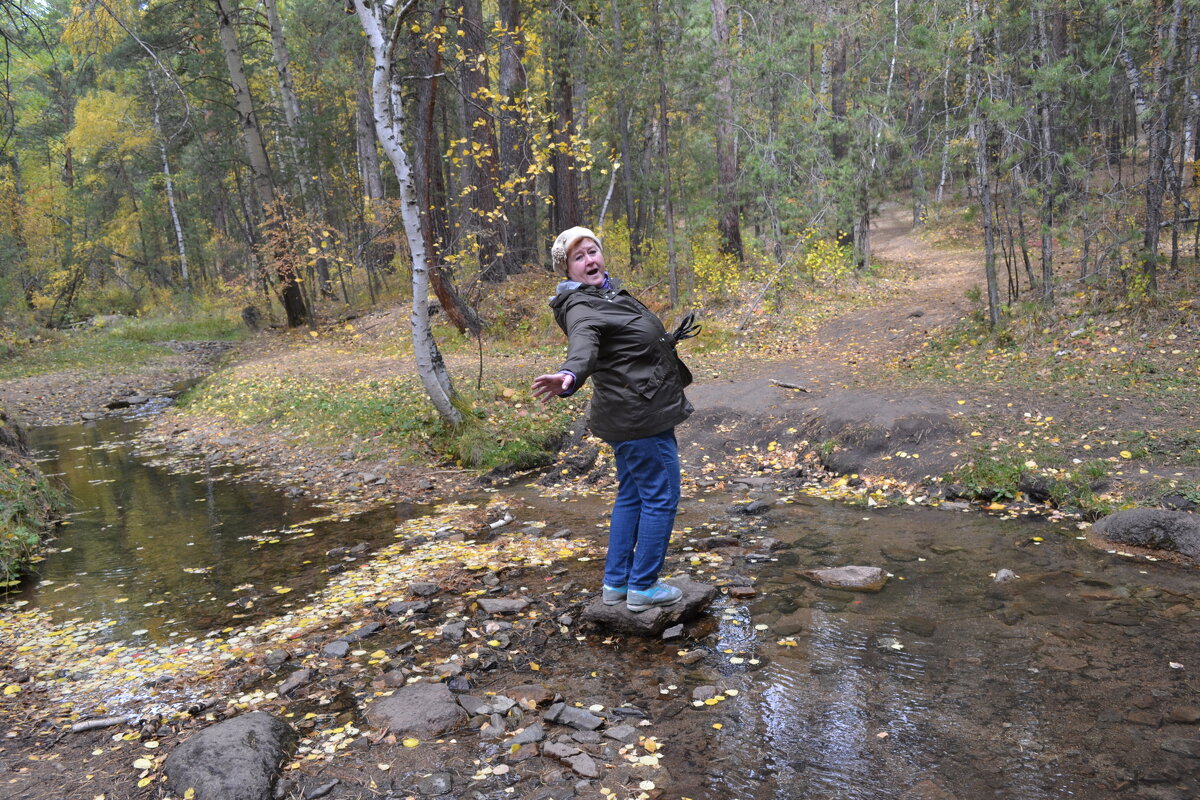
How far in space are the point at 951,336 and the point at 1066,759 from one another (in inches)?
382

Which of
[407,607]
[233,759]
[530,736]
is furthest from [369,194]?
[530,736]

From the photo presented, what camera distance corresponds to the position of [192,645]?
483cm

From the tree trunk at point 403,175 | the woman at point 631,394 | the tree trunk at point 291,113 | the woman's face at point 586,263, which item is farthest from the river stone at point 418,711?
the tree trunk at point 291,113

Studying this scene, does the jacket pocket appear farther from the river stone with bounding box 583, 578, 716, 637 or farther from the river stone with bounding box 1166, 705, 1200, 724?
the river stone with bounding box 1166, 705, 1200, 724

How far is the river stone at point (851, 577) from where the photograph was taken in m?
5.14

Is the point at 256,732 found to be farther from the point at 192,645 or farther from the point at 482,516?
the point at 482,516

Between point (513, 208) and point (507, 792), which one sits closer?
point (507, 792)

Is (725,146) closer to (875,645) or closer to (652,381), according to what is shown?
(652,381)

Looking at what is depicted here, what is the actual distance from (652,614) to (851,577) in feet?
5.35

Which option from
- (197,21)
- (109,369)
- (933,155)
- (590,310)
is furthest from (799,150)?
(109,369)

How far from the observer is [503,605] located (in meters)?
5.04

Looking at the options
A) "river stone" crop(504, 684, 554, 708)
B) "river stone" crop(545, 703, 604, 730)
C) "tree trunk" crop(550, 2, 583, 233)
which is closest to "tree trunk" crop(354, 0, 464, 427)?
"river stone" crop(504, 684, 554, 708)

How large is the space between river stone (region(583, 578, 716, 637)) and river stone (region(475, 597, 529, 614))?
524 mm

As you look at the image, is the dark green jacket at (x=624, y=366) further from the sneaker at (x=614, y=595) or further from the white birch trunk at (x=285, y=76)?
the white birch trunk at (x=285, y=76)
